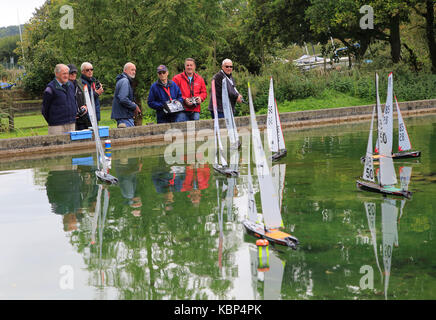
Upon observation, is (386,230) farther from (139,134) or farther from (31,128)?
(31,128)

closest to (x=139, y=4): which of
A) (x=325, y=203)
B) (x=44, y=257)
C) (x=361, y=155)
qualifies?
(x=361, y=155)

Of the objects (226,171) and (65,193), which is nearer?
(65,193)

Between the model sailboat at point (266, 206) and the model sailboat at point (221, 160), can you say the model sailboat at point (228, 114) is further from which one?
the model sailboat at point (266, 206)

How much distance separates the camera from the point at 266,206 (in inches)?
268

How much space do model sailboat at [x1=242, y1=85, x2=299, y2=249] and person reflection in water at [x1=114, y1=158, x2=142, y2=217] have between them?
236cm

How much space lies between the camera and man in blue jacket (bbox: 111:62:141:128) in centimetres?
1456

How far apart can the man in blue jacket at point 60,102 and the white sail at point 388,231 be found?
8.24 m

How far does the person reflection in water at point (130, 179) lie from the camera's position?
958 centimetres

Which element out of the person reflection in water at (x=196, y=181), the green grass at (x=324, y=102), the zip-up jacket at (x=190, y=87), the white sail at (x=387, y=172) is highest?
the zip-up jacket at (x=190, y=87)

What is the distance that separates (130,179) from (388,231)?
5951mm

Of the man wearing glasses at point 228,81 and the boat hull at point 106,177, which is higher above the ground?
the man wearing glasses at point 228,81

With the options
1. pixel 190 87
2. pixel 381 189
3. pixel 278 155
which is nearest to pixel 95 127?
pixel 278 155

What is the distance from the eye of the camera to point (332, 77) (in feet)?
98.3

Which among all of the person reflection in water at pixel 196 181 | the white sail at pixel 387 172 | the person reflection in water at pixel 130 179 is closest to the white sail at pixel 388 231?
the white sail at pixel 387 172
